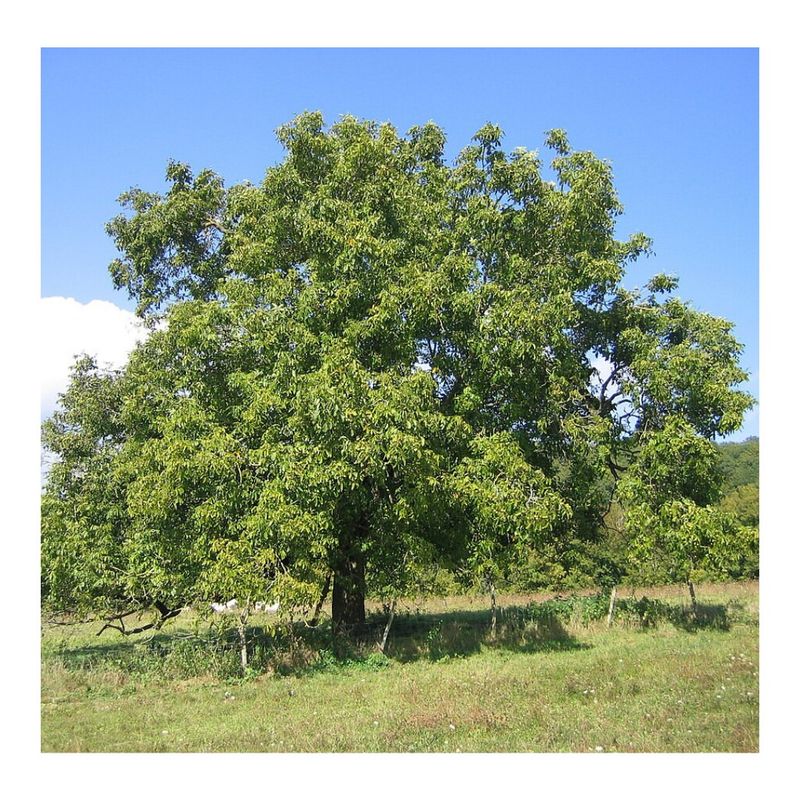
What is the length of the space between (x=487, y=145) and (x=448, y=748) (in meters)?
10.0

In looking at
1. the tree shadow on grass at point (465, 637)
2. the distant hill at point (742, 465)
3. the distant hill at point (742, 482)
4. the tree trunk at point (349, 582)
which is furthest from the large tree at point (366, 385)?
the distant hill at point (742, 465)

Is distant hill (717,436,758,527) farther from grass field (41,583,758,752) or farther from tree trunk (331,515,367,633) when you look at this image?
tree trunk (331,515,367,633)

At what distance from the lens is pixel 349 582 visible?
12.1 m

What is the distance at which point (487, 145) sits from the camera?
1245 centimetres

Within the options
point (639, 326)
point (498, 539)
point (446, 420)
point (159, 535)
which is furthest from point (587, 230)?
point (159, 535)

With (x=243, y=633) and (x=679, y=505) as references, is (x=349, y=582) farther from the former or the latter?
(x=679, y=505)

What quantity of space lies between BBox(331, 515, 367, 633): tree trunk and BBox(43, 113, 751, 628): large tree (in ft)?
0.19

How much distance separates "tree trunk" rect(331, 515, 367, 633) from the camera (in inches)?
459

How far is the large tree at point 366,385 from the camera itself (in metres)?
9.51

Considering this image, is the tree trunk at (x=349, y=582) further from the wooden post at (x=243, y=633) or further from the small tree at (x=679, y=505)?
Result: the small tree at (x=679, y=505)

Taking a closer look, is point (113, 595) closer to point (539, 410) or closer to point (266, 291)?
point (266, 291)

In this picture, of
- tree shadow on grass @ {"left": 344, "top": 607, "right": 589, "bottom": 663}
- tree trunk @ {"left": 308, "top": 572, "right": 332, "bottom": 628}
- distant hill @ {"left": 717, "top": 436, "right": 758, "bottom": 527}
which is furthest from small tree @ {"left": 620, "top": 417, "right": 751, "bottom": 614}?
distant hill @ {"left": 717, "top": 436, "right": 758, "bottom": 527}

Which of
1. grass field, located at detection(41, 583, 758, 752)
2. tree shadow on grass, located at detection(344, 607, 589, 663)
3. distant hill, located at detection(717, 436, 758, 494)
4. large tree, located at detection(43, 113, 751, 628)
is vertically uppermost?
large tree, located at detection(43, 113, 751, 628)

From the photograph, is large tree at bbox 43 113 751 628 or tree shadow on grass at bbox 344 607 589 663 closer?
large tree at bbox 43 113 751 628
